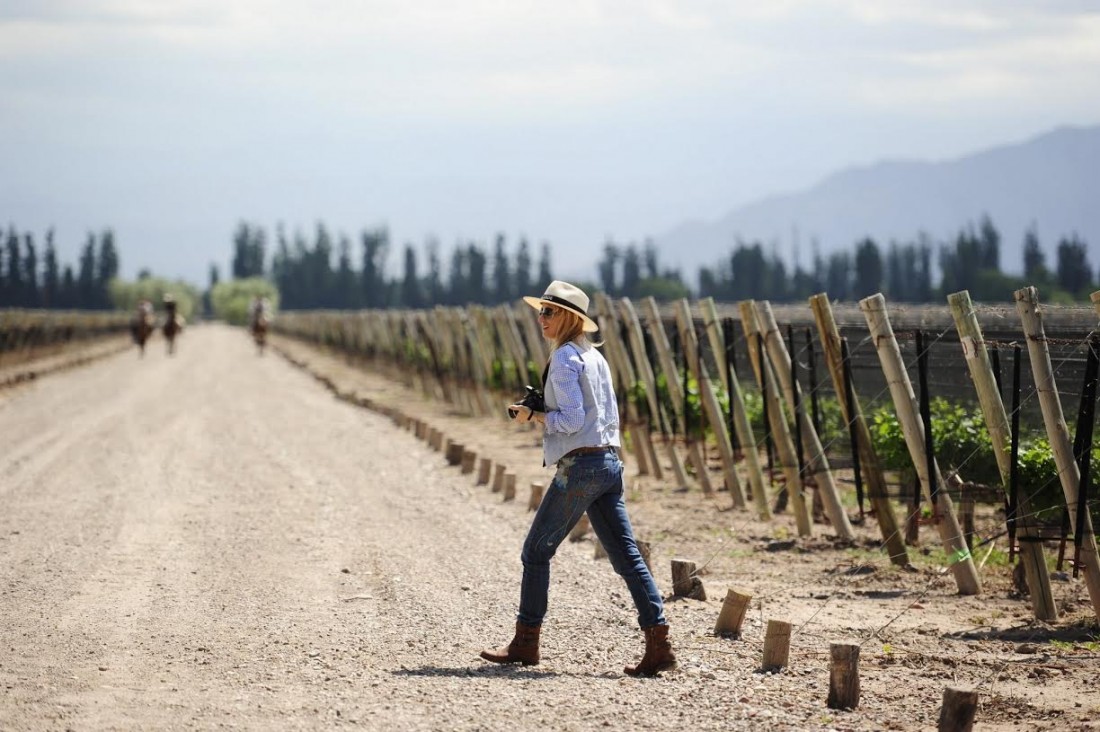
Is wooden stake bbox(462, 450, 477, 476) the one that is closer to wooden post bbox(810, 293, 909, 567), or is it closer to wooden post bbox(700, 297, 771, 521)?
wooden post bbox(700, 297, 771, 521)

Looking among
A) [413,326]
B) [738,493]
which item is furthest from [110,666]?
[413,326]

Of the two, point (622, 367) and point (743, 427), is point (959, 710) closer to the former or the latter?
point (743, 427)

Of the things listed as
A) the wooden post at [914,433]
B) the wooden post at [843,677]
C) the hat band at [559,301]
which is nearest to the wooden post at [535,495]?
the wooden post at [914,433]

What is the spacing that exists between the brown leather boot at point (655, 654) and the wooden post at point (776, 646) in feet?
1.47

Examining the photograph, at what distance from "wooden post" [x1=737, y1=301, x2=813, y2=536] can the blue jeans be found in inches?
180

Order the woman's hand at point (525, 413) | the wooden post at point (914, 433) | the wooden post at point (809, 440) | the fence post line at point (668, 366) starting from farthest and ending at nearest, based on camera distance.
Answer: the fence post line at point (668, 366) → the wooden post at point (809, 440) → the wooden post at point (914, 433) → the woman's hand at point (525, 413)

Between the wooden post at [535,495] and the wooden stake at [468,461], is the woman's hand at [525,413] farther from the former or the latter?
the wooden stake at [468,461]

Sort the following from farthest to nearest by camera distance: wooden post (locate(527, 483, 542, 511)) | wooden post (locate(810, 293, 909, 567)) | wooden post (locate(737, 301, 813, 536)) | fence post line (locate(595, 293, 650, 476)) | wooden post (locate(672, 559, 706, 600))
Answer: fence post line (locate(595, 293, 650, 476)) → wooden post (locate(527, 483, 542, 511)) → wooden post (locate(737, 301, 813, 536)) → wooden post (locate(810, 293, 909, 567)) → wooden post (locate(672, 559, 706, 600))

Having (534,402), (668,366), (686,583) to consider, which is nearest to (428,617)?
(686,583)

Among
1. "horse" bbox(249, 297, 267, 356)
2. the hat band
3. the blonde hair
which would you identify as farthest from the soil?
"horse" bbox(249, 297, 267, 356)

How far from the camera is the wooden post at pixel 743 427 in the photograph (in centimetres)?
1172

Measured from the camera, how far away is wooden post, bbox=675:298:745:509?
12391 millimetres

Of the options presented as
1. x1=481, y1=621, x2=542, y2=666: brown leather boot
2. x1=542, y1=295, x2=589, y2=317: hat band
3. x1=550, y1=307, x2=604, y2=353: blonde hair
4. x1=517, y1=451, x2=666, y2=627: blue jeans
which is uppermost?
x1=542, y1=295, x2=589, y2=317: hat band

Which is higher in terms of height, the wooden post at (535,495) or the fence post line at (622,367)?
the fence post line at (622,367)
